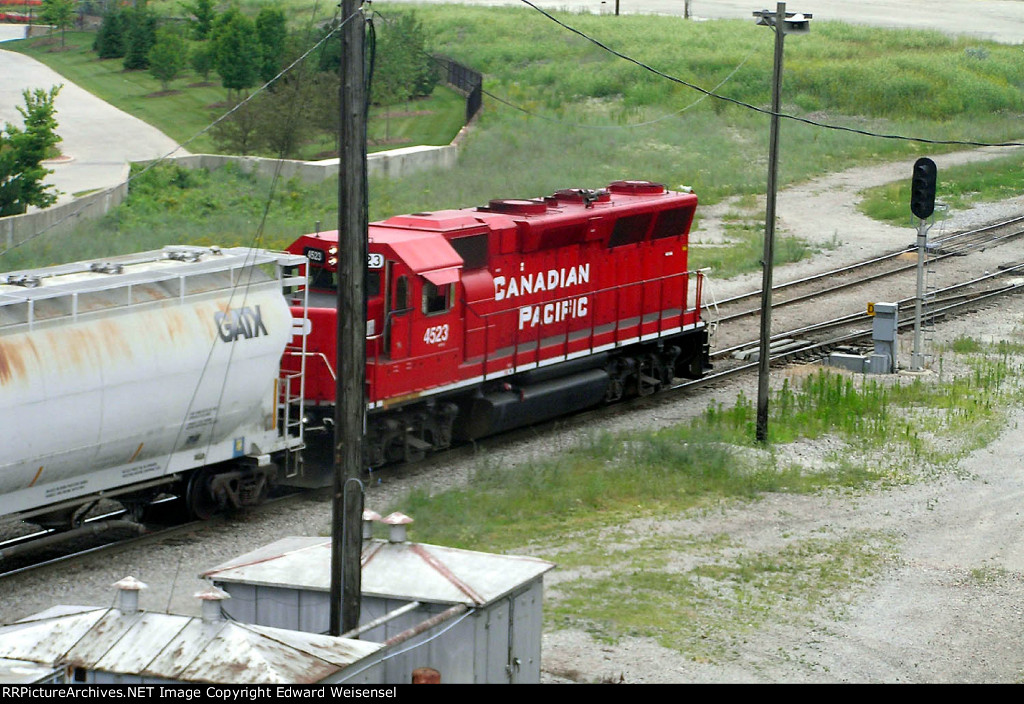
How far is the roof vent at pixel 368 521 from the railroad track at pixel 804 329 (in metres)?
5.21

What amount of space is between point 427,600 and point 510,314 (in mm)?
11907

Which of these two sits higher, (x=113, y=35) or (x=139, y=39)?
(x=113, y=35)

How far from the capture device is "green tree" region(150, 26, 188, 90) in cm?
5931

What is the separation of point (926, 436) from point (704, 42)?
157 feet

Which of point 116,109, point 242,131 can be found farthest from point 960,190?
point 116,109

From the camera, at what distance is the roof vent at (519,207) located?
2361cm

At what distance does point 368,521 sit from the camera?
1255 cm

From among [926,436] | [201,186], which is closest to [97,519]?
[926,436]

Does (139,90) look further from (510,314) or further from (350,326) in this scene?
(350,326)

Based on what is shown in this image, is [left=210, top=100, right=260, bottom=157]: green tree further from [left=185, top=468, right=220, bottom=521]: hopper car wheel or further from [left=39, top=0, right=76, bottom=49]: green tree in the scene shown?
[left=39, top=0, right=76, bottom=49]: green tree

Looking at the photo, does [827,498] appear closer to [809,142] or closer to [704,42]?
[809,142]

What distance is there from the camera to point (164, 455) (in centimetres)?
1714

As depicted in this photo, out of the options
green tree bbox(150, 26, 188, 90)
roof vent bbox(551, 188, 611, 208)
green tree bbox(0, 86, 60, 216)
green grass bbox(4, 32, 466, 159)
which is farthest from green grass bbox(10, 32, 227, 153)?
roof vent bbox(551, 188, 611, 208)

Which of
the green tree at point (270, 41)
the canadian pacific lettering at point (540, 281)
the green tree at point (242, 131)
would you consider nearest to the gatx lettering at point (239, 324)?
the canadian pacific lettering at point (540, 281)
